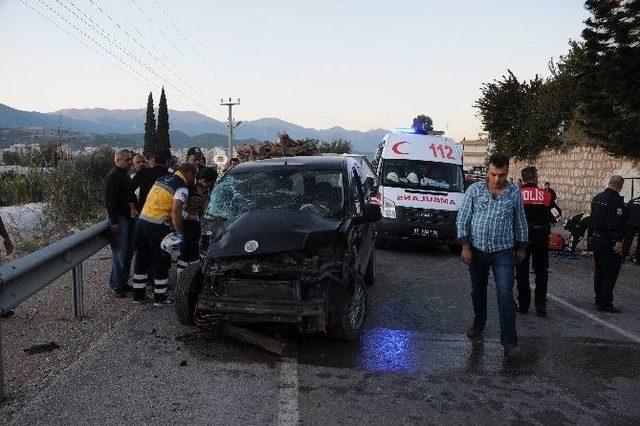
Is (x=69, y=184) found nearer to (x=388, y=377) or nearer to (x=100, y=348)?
(x=100, y=348)

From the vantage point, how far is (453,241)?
37.2 feet

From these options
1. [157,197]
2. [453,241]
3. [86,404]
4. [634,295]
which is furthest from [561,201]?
[86,404]

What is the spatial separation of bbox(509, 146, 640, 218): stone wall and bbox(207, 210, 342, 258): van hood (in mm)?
15854

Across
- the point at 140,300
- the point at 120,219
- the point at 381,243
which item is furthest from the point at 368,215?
the point at 381,243

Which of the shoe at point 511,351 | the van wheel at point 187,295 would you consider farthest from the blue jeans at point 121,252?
the shoe at point 511,351

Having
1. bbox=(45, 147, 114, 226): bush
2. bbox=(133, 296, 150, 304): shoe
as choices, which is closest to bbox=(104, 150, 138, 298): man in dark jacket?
bbox=(133, 296, 150, 304): shoe

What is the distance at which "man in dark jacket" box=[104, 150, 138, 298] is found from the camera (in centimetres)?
708

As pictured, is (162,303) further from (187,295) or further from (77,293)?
(187,295)

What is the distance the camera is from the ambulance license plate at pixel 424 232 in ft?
37.0

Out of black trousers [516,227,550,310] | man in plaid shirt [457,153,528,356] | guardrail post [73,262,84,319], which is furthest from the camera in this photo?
black trousers [516,227,550,310]

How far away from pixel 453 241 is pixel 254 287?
7.23 metres

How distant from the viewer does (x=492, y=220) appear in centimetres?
538

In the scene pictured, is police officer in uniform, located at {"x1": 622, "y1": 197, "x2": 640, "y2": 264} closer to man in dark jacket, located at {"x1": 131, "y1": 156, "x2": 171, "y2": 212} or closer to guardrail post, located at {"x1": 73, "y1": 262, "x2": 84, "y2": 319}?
man in dark jacket, located at {"x1": 131, "y1": 156, "x2": 171, "y2": 212}

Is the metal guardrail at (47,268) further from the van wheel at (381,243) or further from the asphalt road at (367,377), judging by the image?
the van wheel at (381,243)
